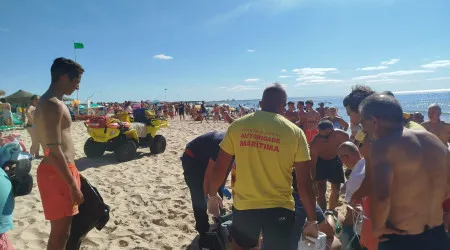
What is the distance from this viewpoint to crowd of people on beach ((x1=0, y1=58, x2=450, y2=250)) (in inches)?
61.8

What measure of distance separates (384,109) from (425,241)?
749 mm

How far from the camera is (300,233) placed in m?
2.22

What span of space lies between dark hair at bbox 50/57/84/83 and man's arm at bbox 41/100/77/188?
0.25 metres

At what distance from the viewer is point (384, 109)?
1642 mm

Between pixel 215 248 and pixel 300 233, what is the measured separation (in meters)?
0.96

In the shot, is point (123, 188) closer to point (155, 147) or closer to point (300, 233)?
point (155, 147)

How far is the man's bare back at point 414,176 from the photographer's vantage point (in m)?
1.54

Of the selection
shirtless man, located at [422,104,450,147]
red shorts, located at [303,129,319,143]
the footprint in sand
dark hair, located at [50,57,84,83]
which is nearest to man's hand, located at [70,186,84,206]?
dark hair, located at [50,57,84,83]

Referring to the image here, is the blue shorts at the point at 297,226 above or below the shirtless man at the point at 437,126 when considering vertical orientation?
below

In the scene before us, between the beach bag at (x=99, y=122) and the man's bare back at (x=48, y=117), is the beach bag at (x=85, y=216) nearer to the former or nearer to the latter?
the man's bare back at (x=48, y=117)

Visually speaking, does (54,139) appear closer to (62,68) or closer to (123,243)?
(62,68)

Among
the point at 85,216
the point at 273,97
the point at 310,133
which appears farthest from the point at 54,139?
the point at 310,133

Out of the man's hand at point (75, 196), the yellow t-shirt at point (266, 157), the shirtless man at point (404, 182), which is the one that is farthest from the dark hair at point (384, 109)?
the man's hand at point (75, 196)

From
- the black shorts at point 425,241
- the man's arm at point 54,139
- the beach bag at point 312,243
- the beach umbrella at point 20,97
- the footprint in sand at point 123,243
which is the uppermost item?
the beach umbrella at point 20,97
